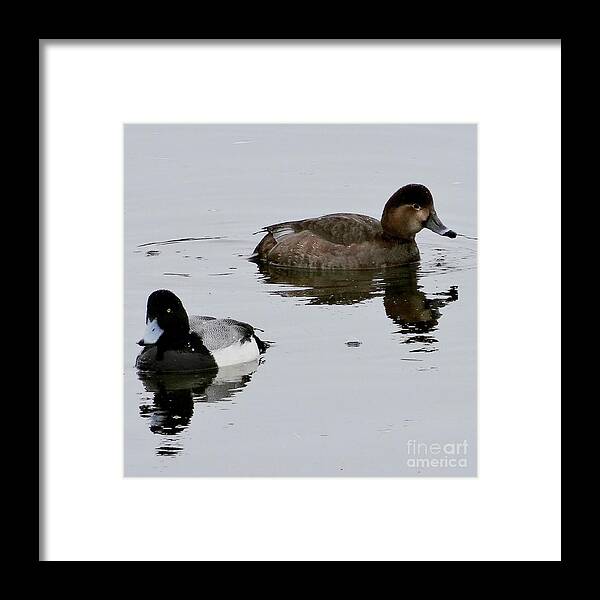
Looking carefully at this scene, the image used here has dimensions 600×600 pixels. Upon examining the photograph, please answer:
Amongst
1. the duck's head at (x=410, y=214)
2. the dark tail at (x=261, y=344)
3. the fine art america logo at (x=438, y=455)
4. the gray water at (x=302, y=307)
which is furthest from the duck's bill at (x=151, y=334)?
the duck's head at (x=410, y=214)

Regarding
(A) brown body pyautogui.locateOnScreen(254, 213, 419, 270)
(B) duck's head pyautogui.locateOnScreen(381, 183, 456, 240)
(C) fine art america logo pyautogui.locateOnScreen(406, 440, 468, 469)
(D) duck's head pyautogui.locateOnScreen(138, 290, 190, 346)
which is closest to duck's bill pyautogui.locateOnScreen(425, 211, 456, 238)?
(B) duck's head pyautogui.locateOnScreen(381, 183, 456, 240)

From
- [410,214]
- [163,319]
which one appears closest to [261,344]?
[163,319]

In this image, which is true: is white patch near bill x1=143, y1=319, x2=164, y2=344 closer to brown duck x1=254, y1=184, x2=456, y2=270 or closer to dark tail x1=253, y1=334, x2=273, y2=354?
dark tail x1=253, y1=334, x2=273, y2=354

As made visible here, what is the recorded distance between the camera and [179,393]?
1032 cm

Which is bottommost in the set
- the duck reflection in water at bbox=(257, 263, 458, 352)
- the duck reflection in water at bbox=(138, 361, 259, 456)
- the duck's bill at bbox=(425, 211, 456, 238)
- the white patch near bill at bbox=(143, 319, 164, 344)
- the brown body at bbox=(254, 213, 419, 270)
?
the duck reflection in water at bbox=(138, 361, 259, 456)

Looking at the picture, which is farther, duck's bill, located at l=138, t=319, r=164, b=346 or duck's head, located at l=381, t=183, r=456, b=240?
duck's head, located at l=381, t=183, r=456, b=240

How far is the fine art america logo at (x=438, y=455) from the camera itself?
28.6 ft

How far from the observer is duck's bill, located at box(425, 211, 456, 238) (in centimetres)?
1359

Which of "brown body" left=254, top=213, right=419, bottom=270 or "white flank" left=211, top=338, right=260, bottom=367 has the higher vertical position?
"brown body" left=254, top=213, right=419, bottom=270

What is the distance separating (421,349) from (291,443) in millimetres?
2097

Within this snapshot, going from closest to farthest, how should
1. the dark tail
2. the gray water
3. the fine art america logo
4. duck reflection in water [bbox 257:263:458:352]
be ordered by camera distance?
the fine art america logo, the gray water, the dark tail, duck reflection in water [bbox 257:263:458:352]

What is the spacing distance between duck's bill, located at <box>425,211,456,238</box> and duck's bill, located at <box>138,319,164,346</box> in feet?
12.8
